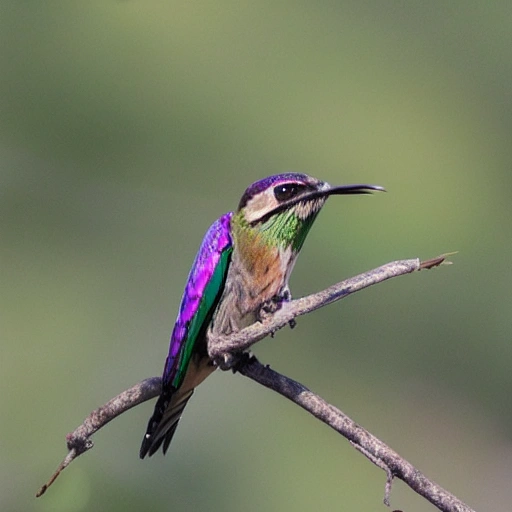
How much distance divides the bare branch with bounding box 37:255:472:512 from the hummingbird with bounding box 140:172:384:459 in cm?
3

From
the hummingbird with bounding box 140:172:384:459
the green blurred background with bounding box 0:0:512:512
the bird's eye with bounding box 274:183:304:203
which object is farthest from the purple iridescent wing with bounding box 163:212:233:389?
the green blurred background with bounding box 0:0:512:512

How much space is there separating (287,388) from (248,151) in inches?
92.2

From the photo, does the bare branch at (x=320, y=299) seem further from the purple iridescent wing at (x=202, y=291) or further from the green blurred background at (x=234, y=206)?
the green blurred background at (x=234, y=206)

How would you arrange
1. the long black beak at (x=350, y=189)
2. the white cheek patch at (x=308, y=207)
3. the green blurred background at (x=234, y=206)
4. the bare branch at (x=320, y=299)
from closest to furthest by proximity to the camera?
the bare branch at (x=320, y=299), the long black beak at (x=350, y=189), the white cheek patch at (x=308, y=207), the green blurred background at (x=234, y=206)

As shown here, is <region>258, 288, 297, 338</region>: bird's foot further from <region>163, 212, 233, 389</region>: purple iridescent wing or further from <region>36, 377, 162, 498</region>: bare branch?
<region>36, 377, 162, 498</region>: bare branch

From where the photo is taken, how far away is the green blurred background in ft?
8.16

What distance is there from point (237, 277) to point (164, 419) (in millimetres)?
192

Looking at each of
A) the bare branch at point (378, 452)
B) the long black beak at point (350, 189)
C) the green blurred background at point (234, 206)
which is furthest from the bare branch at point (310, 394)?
the green blurred background at point (234, 206)

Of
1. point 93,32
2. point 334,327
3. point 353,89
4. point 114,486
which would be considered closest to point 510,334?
point 334,327

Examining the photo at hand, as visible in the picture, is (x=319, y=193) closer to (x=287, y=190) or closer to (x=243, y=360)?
(x=287, y=190)

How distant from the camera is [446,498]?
0.75 metres

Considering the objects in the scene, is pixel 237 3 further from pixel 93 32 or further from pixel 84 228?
pixel 84 228

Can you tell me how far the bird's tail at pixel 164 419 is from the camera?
1.02 meters

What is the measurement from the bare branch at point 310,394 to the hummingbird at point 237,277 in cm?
3
